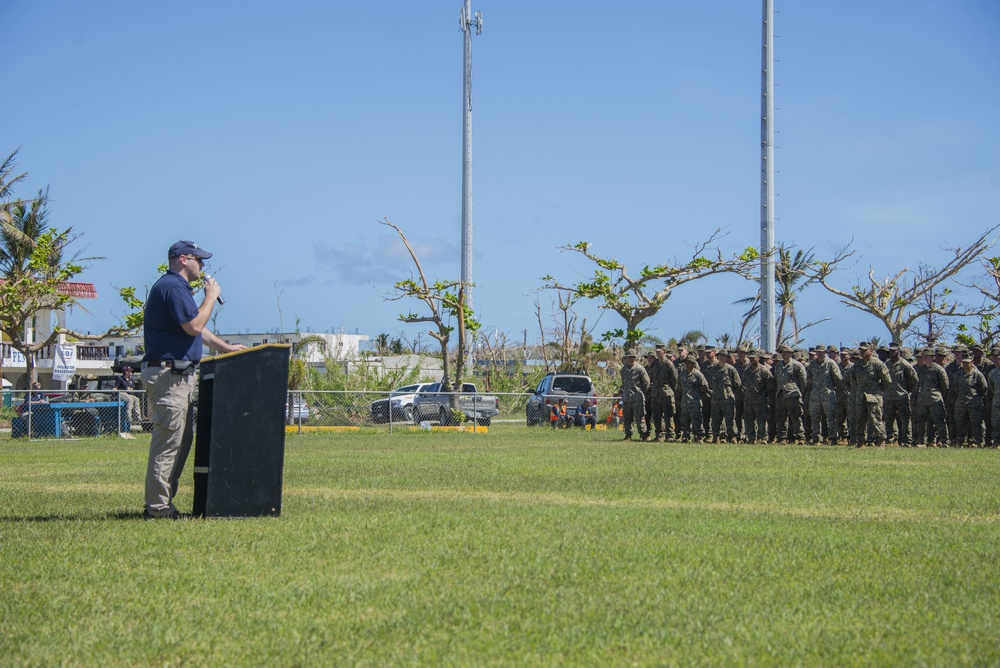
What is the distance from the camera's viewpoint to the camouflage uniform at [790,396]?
2409 cm

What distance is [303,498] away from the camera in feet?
34.0

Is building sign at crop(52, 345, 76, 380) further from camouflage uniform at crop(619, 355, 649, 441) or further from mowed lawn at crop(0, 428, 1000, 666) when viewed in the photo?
mowed lawn at crop(0, 428, 1000, 666)

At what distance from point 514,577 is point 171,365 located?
3.61 metres

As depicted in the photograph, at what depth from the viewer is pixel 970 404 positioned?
23000mm

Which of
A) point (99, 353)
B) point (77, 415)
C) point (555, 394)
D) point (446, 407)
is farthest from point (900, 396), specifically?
point (99, 353)

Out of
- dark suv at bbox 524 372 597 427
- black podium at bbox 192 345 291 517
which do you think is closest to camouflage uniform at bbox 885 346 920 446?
dark suv at bbox 524 372 597 427

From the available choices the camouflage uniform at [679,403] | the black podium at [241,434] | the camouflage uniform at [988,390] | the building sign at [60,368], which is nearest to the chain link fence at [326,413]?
the building sign at [60,368]

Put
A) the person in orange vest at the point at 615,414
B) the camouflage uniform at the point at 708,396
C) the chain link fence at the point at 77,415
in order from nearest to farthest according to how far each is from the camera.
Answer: the camouflage uniform at the point at 708,396 → the chain link fence at the point at 77,415 → the person in orange vest at the point at 615,414

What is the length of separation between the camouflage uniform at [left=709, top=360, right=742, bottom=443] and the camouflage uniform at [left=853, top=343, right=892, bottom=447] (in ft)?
9.82

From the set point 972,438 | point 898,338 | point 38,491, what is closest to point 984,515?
point 38,491

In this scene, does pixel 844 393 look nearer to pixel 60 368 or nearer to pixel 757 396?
pixel 757 396

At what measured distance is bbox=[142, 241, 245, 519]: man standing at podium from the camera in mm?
8508

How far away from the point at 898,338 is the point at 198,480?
107 feet

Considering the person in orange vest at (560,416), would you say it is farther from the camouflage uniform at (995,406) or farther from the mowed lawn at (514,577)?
the mowed lawn at (514,577)
